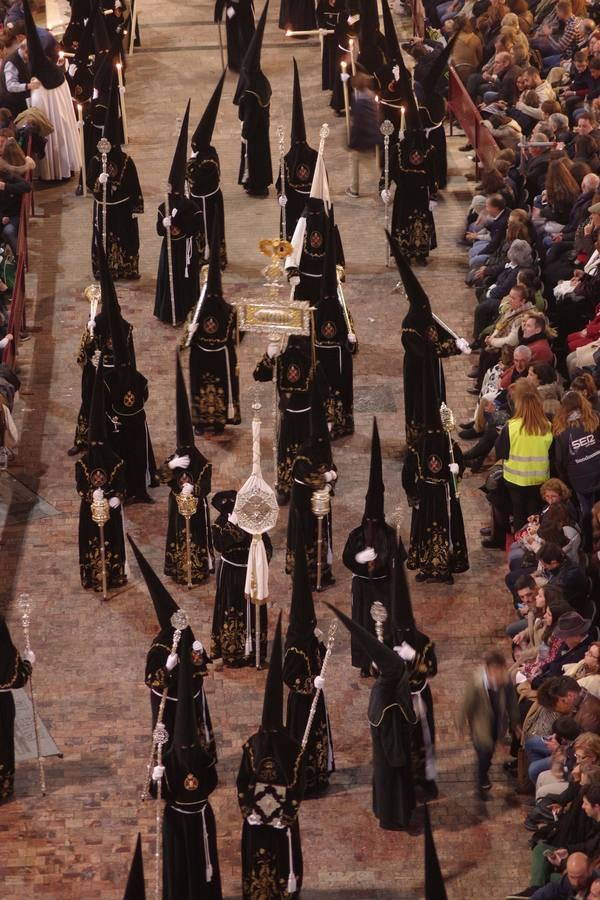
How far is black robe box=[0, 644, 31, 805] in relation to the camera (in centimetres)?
1507

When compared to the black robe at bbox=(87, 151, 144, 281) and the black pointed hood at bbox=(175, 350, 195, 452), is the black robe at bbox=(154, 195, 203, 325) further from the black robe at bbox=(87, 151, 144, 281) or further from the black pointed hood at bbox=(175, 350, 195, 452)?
the black pointed hood at bbox=(175, 350, 195, 452)

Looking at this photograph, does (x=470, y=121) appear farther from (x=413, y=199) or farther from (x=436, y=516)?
(x=436, y=516)

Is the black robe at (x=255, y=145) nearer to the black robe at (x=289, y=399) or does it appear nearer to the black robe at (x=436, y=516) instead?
the black robe at (x=289, y=399)

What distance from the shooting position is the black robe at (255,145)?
25031 millimetres

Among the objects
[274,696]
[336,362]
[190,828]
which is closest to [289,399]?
[336,362]

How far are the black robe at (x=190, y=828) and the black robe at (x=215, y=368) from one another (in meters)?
6.40

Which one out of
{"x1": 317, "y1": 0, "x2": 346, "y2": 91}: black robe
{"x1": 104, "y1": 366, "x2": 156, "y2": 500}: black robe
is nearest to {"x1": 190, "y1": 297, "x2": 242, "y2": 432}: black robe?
{"x1": 104, "y1": 366, "x2": 156, "y2": 500}: black robe

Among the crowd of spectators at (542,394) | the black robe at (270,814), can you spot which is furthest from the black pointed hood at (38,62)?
the black robe at (270,814)

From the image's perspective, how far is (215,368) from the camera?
20078 millimetres

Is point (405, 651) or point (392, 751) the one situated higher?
point (405, 651)

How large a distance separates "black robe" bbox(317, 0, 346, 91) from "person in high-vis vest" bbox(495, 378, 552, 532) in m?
11.3

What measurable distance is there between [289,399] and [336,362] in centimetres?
122

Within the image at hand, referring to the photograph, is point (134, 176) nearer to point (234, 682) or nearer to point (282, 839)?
point (234, 682)

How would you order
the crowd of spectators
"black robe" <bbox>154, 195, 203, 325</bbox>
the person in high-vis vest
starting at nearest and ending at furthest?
1. the crowd of spectators
2. the person in high-vis vest
3. "black robe" <bbox>154, 195, 203, 325</bbox>
